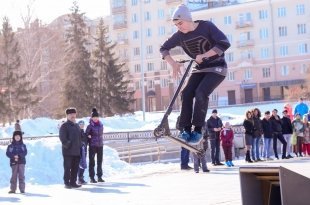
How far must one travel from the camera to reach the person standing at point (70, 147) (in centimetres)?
1581

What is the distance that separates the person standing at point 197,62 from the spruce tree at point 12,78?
47.4m

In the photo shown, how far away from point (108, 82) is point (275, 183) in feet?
183

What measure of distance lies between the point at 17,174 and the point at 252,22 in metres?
63.4

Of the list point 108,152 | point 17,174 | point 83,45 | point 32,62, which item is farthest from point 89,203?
point 83,45

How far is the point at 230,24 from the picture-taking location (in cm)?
7831

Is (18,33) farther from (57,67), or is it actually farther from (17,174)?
(17,174)

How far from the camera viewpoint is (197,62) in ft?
26.5

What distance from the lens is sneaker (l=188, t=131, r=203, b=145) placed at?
324 inches

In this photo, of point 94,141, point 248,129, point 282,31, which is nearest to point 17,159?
point 94,141

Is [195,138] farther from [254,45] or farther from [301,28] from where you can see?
[254,45]

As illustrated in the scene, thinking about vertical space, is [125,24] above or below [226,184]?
above

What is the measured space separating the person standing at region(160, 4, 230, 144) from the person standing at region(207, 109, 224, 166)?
36.0 feet

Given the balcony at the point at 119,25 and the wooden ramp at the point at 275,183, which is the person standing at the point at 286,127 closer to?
the wooden ramp at the point at 275,183

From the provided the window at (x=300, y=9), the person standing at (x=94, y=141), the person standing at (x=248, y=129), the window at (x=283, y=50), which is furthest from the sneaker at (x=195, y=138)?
the window at (x=283, y=50)
